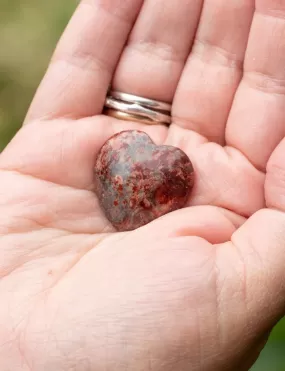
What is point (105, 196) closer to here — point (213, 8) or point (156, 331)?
point (156, 331)

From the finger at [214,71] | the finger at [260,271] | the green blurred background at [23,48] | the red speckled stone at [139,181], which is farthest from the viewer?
the green blurred background at [23,48]

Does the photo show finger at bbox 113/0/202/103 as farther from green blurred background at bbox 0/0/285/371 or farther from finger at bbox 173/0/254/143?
green blurred background at bbox 0/0/285/371

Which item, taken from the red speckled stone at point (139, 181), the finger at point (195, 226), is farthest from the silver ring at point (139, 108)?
the finger at point (195, 226)

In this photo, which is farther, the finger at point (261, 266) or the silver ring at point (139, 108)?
the silver ring at point (139, 108)

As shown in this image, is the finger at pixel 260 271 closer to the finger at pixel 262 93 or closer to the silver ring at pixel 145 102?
the finger at pixel 262 93

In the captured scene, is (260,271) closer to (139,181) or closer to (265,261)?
(265,261)

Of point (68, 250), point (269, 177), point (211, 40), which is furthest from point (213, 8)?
point (68, 250)
